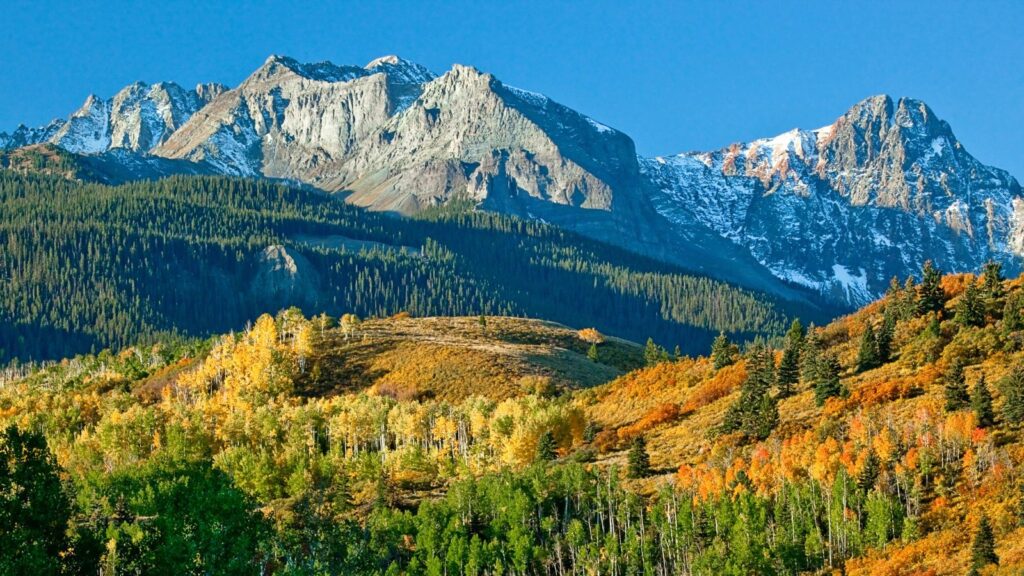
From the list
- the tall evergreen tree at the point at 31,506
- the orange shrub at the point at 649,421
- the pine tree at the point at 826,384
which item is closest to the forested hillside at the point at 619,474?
the tall evergreen tree at the point at 31,506

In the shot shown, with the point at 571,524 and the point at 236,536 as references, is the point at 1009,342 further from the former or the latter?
the point at 236,536

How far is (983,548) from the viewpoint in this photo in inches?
2586

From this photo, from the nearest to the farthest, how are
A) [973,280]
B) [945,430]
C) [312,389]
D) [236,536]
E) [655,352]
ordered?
[236,536], [945,430], [973,280], [312,389], [655,352]

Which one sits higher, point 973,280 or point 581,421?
point 973,280

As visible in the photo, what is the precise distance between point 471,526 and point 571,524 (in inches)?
385

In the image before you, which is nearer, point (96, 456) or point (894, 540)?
point (894, 540)

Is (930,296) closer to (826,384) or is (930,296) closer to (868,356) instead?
(868,356)

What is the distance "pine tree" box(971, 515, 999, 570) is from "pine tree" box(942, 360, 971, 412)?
2051 centimetres

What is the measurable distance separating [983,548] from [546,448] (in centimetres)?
5421

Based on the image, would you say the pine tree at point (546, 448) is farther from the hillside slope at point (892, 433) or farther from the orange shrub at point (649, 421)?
the orange shrub at point (649, 421)

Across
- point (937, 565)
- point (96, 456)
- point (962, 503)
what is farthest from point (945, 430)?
point (96, 456)

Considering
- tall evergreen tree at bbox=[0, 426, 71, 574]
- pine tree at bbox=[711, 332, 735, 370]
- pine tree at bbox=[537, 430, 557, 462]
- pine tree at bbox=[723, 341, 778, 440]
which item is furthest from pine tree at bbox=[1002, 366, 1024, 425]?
tall evergreen tree at bbox=[0, 426, 71, 574]

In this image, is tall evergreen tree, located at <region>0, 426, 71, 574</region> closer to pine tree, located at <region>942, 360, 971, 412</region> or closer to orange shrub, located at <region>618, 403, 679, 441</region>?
pine tree, located at <region>942, 360, 971, 412</region>

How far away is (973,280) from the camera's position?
119000 millimetres
